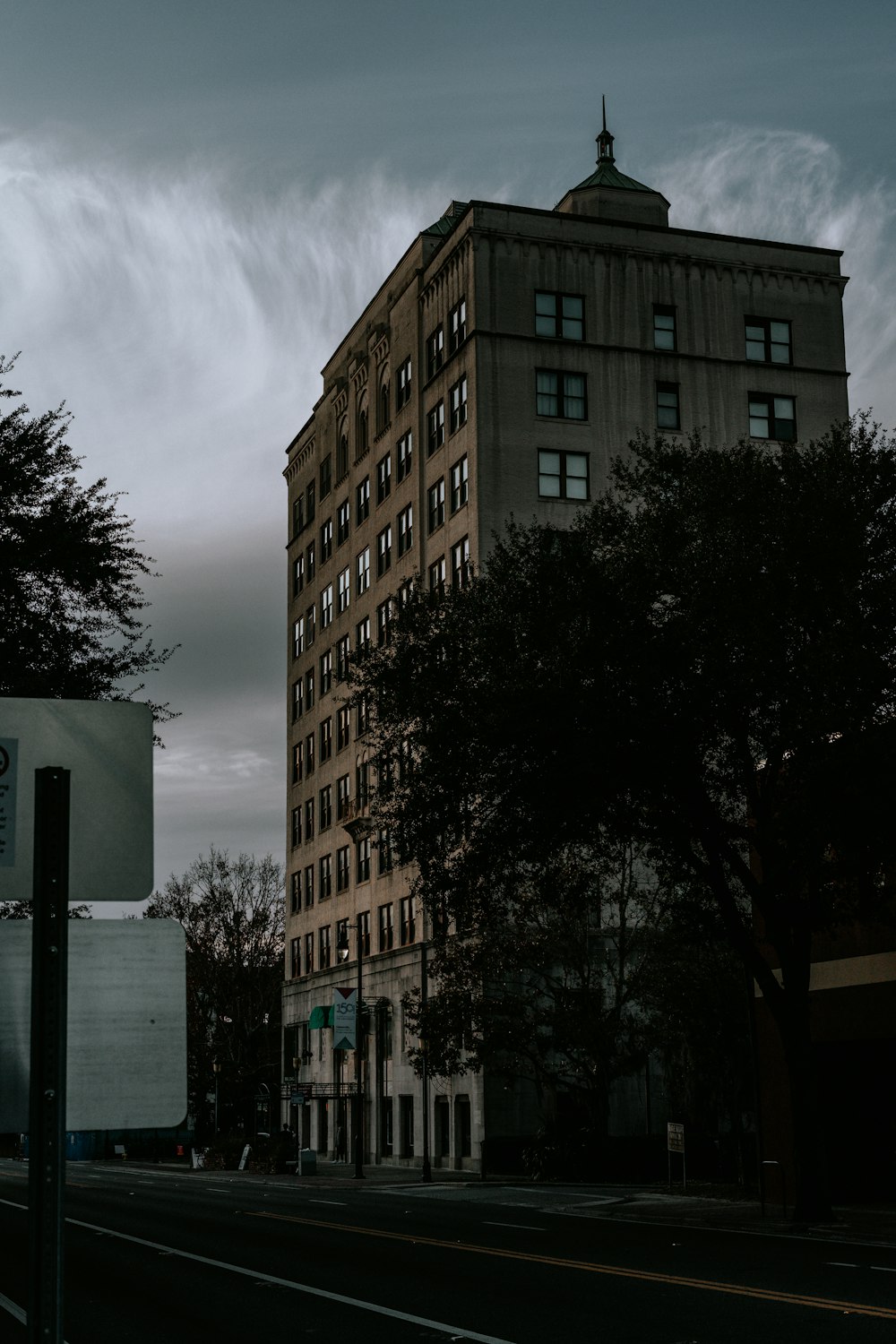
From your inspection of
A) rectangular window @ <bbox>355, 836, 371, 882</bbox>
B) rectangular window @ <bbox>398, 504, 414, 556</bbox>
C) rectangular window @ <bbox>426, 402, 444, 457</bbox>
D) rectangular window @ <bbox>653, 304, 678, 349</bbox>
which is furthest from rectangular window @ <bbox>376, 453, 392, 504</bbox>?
rectangular window @ <bbox>355, 836, 371, 882</bbox>

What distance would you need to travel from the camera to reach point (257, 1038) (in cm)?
9262

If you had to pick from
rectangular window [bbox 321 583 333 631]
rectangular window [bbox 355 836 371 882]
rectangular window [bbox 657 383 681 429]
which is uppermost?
rectangular window [bbox 657 383 681 429]

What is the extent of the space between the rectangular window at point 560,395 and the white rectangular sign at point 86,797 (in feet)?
193

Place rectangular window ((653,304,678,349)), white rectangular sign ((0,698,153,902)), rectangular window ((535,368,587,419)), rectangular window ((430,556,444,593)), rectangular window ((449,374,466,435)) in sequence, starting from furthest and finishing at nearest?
rectangular window ((653,304,678,349))
rectangular window ((430,556,444,593))
rectangular window ((449,374,466,435))
rectangular window ((535,368,587,419))
white rectangular sign ((0,698,153,902))

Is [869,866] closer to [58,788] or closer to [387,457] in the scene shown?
[58,788]

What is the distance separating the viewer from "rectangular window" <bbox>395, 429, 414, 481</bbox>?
68750mm

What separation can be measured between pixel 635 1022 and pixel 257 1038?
5240 cm

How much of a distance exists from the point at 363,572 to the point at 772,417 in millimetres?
20315

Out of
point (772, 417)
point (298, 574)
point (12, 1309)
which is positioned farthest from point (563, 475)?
point (12, 1309)

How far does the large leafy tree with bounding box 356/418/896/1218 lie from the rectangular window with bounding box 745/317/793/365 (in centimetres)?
3753

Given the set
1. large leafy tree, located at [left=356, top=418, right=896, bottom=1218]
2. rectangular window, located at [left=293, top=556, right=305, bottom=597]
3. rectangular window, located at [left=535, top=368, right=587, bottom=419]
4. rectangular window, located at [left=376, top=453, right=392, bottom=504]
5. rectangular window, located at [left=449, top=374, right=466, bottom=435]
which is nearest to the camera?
large leafy tree, located at [left=356, top=418, right=896, bottom=1218]

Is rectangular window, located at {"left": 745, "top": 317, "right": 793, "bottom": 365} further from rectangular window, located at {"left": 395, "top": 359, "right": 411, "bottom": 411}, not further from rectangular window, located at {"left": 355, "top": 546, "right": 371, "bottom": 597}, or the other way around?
rectangular window, located at {"left": 355, "top": 546, "right": 371, "bottom": 597}

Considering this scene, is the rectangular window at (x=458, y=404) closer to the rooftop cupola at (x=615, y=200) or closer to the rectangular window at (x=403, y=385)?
the rectangular window at (x=403, y=385)

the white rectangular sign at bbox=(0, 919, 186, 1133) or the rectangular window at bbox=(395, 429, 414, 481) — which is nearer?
the white rectangular sign at bbox=(0, 919, 186, 1133)
